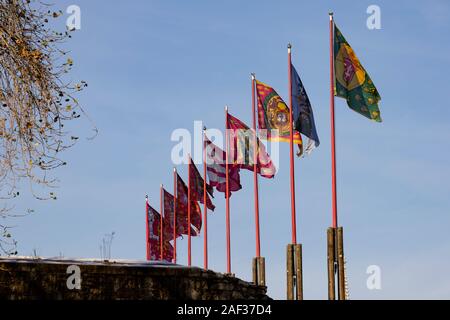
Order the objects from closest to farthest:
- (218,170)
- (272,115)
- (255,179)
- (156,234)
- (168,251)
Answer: (272,115) → (255,179) → (218,170) → (156,234) → (168,251)

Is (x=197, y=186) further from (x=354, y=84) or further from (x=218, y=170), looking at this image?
(x=354, y=84)

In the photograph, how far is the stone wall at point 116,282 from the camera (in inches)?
762

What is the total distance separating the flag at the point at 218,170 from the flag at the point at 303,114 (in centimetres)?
759

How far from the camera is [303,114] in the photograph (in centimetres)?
3088

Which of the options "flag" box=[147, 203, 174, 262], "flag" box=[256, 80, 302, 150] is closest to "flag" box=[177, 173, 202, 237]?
"flag" box=[147, 203, 174, 262]

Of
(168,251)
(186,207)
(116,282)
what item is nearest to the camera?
(116,282)

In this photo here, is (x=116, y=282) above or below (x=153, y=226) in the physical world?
below

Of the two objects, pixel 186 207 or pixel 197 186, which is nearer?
pixel 197 186

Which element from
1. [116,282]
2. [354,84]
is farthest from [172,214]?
[116,282]

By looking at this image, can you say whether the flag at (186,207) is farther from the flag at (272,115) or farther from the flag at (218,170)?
the flag at (272,115)

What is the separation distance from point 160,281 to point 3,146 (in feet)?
14.0

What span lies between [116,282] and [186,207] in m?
24.9

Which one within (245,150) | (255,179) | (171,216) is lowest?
(171,216)
